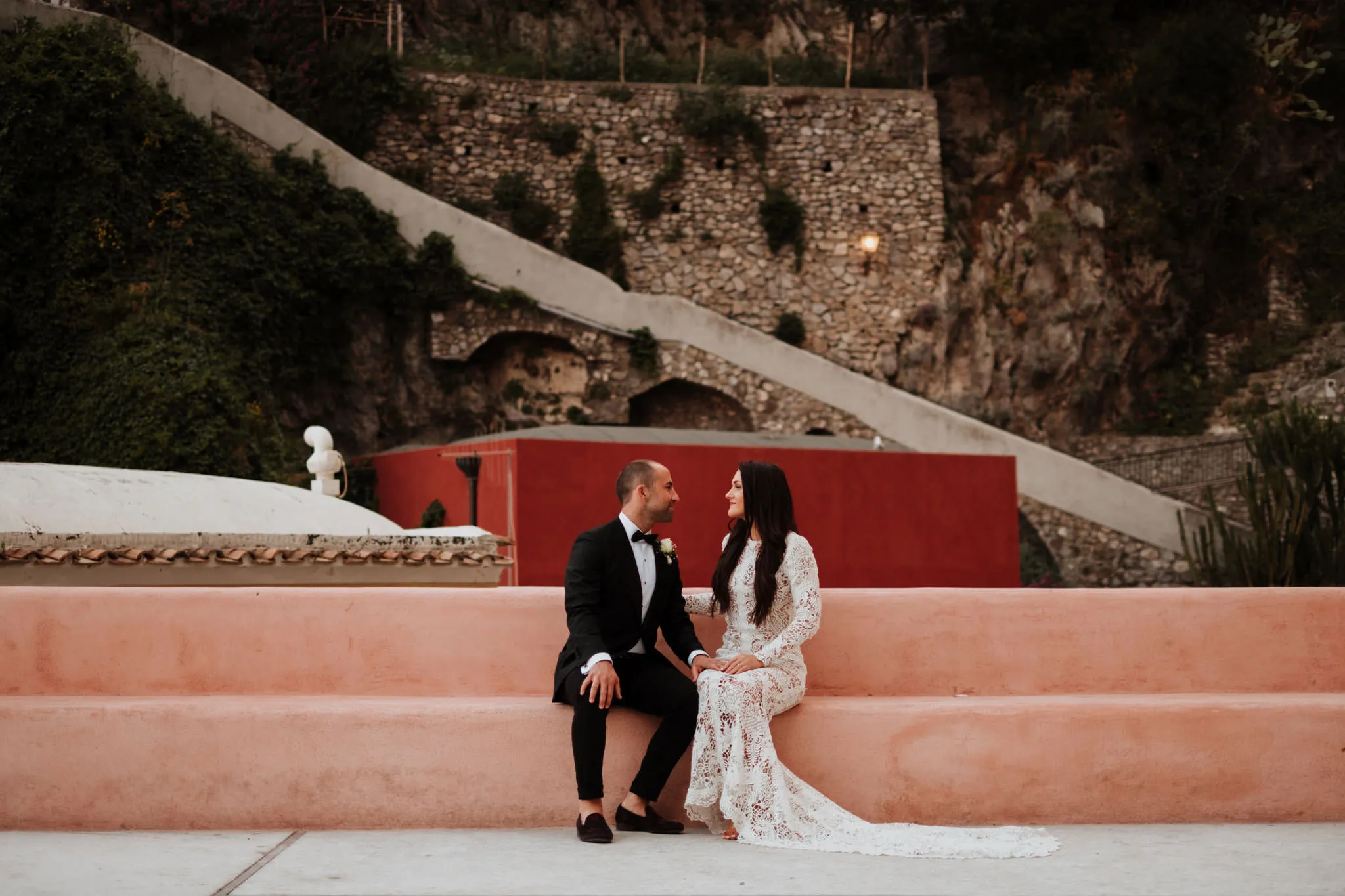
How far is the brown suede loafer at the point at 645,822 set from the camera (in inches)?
150

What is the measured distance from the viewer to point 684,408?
19.9m

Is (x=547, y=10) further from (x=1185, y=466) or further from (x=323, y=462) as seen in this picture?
(x=323, y=462)

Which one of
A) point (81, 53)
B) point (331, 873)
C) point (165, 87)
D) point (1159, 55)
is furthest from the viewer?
point (1159, 55)

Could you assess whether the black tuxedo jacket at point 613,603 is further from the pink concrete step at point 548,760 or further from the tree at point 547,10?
the tree at point 547,10

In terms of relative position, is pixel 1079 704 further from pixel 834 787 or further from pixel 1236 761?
pixel 834 787

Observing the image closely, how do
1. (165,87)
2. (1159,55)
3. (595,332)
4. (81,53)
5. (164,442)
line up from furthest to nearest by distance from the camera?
1. (1159,55)
2. (595,332)
3. (165,87)
4. (81,53)
5. (164,442)

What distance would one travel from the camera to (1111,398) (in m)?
22.4

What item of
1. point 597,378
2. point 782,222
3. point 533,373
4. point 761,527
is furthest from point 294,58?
point 761,527

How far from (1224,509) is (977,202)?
7335mm

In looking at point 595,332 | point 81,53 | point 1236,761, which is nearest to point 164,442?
point 81,53

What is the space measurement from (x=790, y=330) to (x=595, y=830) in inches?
706

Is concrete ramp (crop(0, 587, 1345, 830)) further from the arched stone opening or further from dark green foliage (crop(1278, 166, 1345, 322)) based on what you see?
dark green foliage (crop(1278, 166, 1345, 322))

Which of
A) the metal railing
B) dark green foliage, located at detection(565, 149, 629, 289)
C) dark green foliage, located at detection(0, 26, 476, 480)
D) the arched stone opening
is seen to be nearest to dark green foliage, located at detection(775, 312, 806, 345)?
dark green foliage, located at detection(565, 149, 629, 289)

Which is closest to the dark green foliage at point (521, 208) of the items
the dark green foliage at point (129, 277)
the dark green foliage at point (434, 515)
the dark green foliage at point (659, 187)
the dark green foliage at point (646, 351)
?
the dark green foliage at point (659, 187)
